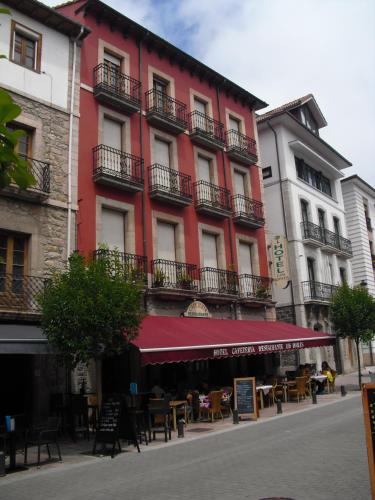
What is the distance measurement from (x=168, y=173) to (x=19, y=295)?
7942mm

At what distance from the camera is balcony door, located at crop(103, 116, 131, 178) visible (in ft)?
54.4

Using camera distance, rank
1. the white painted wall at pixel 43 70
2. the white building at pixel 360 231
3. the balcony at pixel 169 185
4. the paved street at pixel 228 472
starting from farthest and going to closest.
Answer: the white building at pixel 360 231, the balcony at pixel 169 185, the white painted wall at pixel 43 70, the paved street at pixel 228 472

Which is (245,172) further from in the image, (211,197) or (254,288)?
(254,288)

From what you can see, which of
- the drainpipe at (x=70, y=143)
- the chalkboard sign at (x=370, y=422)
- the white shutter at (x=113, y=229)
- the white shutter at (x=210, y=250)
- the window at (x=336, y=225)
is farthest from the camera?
the window at (x=336, y=225)

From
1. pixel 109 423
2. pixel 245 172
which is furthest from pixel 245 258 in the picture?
pixel 109 423

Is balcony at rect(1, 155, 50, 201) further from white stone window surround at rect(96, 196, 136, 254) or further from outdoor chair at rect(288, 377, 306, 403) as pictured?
outdoor chair at rect(288, 377, 306, 403)

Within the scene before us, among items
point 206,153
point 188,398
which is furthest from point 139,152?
point 188,398

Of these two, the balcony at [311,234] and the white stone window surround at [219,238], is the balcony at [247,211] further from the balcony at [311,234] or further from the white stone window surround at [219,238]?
the balcony at [311,234]

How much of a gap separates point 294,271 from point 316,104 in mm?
11416

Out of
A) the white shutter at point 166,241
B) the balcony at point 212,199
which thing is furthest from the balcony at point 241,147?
the white shutter at point 166,241

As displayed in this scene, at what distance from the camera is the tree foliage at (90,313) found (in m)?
11.1

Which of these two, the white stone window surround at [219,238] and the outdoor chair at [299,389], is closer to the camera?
the outdoor chair at [299,389]

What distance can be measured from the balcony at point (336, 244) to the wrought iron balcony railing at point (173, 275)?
12.1 m

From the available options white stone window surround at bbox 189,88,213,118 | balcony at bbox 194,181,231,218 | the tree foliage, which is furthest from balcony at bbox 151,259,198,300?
white stone window surround at bbox 189,88,213,118
